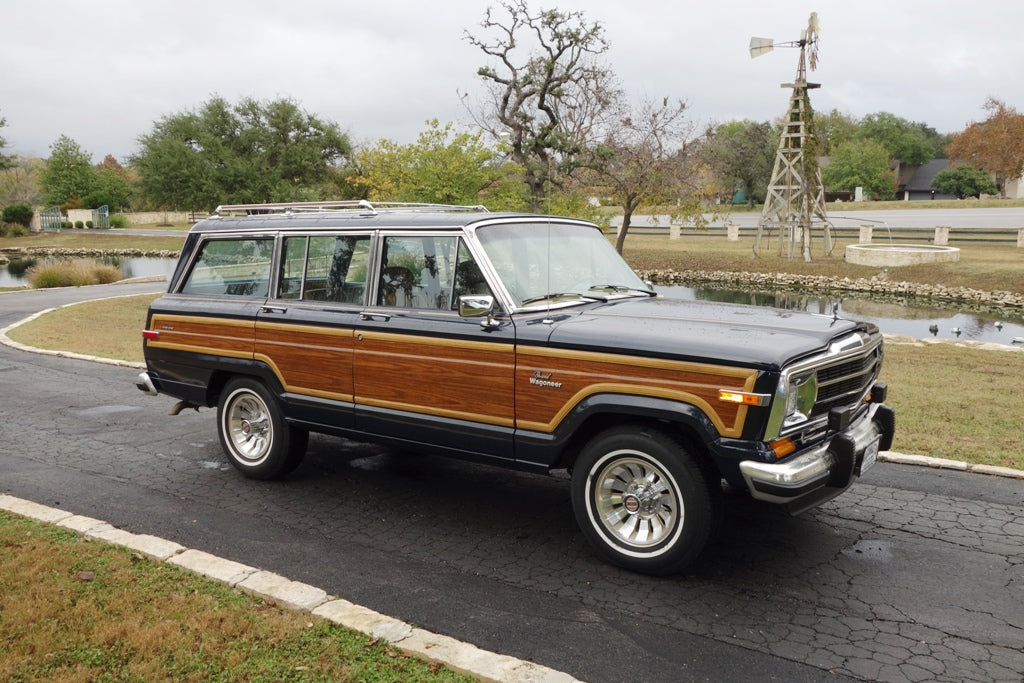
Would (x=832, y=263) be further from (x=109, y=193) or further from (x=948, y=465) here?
(x=109, y=193)

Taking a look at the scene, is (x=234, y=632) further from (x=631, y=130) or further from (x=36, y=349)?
(x=631, y=130)

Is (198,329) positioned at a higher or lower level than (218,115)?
lower

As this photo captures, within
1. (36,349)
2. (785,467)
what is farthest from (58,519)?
(36,349)

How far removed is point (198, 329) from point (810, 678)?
542 cm

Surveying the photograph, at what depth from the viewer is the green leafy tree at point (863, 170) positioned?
8225 cm

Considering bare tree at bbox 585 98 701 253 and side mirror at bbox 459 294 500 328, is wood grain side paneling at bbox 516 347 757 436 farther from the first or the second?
bare tree at bbox 585 98 701 253

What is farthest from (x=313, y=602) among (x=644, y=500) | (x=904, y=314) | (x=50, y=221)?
(x=50, y=221)

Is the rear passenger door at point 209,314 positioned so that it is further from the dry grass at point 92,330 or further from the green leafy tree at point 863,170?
the green leafy tree at point 863,170

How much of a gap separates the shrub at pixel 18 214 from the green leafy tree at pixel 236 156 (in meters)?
10.7

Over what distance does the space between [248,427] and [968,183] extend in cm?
8919

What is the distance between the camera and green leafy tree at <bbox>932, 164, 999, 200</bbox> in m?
80.1

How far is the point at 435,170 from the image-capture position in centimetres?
1997

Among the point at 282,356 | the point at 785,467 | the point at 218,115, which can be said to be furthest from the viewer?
the point at 218,115

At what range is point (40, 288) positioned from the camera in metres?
27.2
